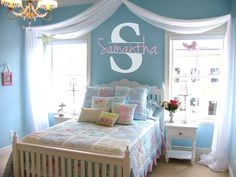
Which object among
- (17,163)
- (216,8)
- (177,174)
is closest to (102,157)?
(17,163)

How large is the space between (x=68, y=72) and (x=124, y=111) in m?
1.88

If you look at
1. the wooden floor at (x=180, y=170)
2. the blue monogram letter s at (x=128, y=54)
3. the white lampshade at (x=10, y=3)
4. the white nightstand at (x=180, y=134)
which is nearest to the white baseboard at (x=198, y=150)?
the white nightstand at (x=180, y=134)

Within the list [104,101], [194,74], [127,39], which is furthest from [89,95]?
[194,74]

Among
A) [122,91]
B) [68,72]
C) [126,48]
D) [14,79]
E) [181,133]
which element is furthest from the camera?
[68,72]

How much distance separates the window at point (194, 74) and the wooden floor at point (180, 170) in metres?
0.79

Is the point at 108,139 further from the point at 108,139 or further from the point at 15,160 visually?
the point at 15,160

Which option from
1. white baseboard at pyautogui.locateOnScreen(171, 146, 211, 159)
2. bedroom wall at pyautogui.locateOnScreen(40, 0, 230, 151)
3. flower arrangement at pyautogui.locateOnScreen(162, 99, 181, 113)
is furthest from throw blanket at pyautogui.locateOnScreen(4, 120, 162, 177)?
bedroom wall at pyautogui.locateOnScreen(40, 0, 230, 151)

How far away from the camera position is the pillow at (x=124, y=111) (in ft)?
11.9

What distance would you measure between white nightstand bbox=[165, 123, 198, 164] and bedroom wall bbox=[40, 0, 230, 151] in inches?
12.1

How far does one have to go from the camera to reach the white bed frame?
8.25 feet

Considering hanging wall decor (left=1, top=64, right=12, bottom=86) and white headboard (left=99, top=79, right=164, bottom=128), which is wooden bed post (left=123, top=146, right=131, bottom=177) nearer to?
white headboard (left=99, top=79, right=164, bottom=128)

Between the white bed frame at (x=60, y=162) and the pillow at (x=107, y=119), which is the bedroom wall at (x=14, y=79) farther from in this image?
the pillow at (x=107, y=119)

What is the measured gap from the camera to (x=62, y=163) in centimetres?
273

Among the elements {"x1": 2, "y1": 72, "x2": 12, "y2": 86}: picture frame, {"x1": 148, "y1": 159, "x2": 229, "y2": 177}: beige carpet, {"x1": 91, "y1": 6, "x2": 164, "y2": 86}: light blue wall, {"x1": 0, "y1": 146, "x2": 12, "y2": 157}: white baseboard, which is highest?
{"x1": 91, "y1": 6, "x2": 164, "y2": 86}: light blue wall
